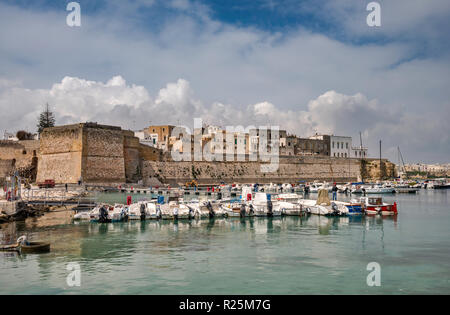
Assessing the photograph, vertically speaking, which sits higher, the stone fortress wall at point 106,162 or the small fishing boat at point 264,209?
the stone fortress wall at point 106,162

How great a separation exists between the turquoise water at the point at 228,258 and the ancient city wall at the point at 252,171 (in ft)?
86.8

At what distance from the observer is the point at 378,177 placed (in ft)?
205

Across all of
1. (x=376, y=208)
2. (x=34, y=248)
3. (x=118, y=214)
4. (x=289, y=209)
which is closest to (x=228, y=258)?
(x=34, y=248)

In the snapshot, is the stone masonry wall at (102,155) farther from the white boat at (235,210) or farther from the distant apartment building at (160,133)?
the distant apartment building at (160,133)

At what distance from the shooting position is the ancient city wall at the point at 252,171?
148 feet

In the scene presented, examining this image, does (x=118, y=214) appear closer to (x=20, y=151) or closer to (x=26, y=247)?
(x=26, y=247)

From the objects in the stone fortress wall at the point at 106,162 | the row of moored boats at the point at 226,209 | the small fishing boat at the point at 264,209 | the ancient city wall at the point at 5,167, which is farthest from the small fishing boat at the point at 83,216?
the ancient city wall at the point at 5,167

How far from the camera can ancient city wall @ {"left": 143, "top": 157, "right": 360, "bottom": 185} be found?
45219 millimetres

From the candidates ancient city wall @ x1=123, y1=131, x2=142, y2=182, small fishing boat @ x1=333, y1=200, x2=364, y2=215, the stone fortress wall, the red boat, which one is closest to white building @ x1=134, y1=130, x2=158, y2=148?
the stone fortress wall

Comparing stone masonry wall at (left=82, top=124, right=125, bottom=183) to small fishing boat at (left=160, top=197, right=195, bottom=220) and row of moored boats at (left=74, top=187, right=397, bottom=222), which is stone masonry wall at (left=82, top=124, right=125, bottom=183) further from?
small fishing boat at (left=160, top=197, right=195, bottom=220)

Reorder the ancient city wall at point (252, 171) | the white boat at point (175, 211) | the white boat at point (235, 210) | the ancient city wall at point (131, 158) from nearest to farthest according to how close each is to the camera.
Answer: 1. the white boat at point (175, 211)
2. the white boat at point (235, 210)
3. the ancient city wall at point (131, 158)
4. the ancient city wall at point (252, 171)

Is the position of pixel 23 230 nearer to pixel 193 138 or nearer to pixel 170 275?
pixel 170 275
